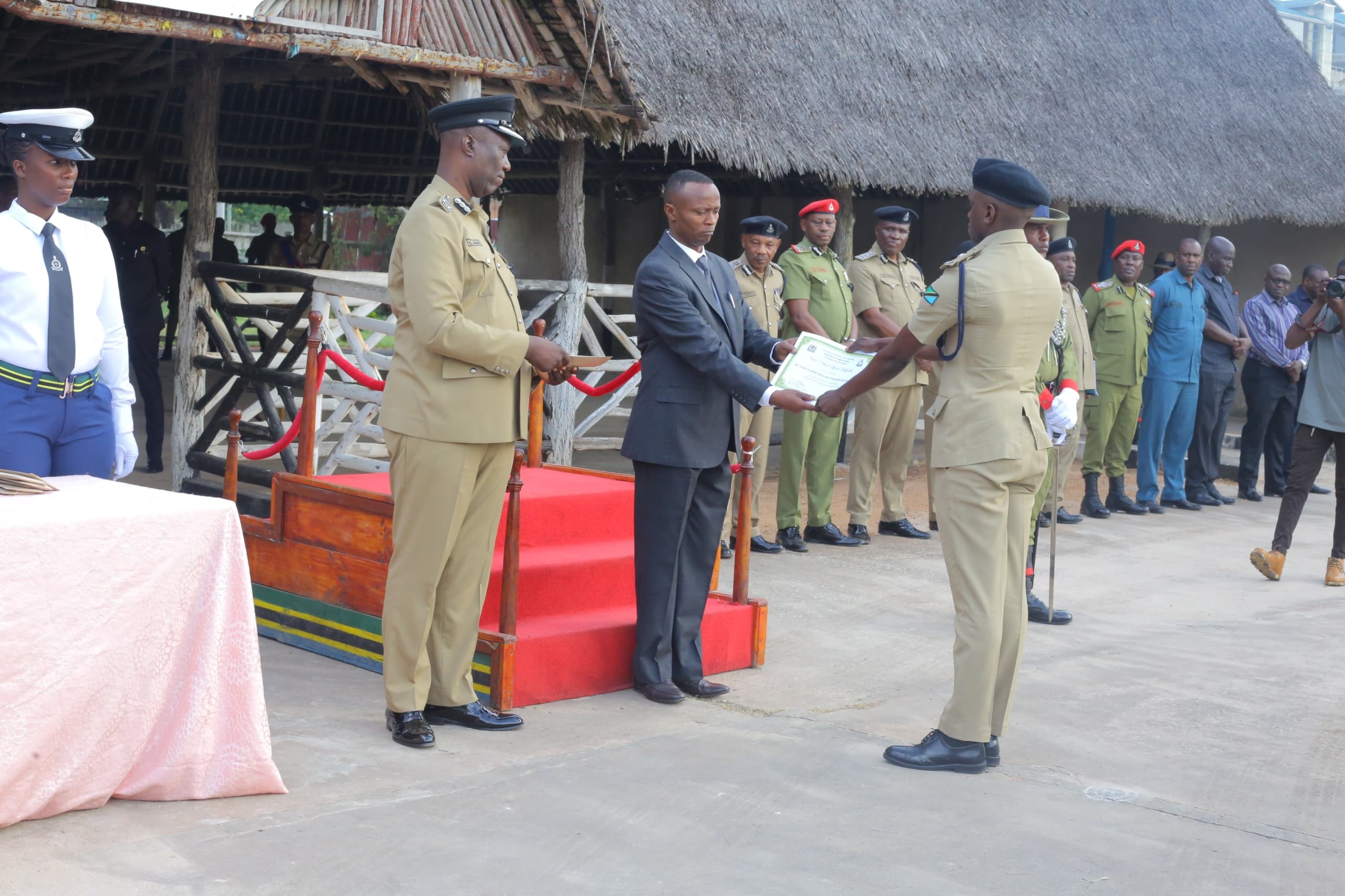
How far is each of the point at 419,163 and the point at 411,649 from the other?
1103 centimetres

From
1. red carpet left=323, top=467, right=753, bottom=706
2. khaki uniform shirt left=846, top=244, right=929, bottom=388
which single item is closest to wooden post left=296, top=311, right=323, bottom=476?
red carpet left=323, top=467, right=753, bottom=706

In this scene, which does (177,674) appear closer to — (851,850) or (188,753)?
(188,753)

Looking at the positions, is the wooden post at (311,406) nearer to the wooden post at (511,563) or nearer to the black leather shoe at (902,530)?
the wooden post at (511,563)

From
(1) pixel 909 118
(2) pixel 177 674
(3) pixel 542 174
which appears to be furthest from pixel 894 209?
(3) pixel 542 174

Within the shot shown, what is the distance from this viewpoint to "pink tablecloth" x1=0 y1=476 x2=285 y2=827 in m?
3.31

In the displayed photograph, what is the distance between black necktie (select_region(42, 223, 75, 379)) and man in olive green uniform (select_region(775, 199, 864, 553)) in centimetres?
457

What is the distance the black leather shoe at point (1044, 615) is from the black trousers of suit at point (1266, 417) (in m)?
5.08

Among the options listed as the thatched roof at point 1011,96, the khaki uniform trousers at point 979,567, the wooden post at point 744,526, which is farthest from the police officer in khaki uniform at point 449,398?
the thatched roof at point 1011,96

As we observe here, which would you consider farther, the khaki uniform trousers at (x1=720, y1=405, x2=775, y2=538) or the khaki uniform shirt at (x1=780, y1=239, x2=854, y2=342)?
the khaki uniform shirt at (x1=780, y1=239, x2=854, y2=342)

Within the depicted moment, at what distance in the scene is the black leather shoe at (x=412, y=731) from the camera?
4270 mm

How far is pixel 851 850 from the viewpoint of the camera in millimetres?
3609

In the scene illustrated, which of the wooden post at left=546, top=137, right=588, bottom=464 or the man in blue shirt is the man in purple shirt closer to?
the man in blue shirt

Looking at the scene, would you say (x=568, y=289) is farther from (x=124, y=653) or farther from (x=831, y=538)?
(x=124, y=653)

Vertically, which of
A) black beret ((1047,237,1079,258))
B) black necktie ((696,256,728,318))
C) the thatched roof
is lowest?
black necktie ((696,256,728,318))
